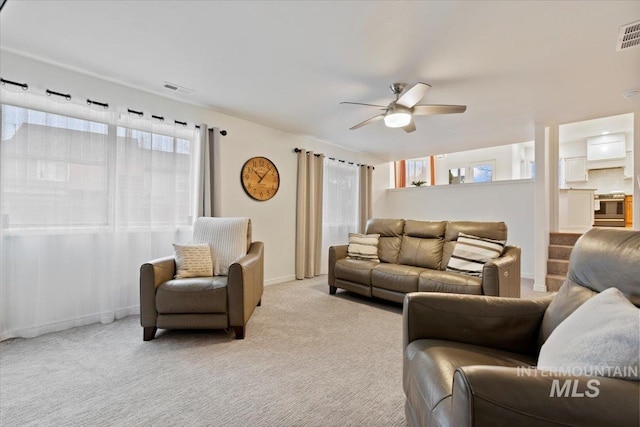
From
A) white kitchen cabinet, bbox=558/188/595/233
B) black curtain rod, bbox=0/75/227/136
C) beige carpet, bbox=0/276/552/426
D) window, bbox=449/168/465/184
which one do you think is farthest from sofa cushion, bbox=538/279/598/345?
window, bbox=449/168/465/184

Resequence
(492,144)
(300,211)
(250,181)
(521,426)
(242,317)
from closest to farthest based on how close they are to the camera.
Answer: (521,426), (242,317), (250,181), (300,211), (492,144)

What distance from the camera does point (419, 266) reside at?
11.5ft

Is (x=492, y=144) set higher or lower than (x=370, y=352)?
higher

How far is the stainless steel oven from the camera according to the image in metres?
6.41

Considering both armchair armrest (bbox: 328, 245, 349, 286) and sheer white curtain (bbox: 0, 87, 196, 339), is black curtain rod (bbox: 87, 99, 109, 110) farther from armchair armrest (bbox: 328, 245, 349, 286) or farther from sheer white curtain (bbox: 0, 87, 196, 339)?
armchair armrest (bbox: 328, 245, 349, 286)

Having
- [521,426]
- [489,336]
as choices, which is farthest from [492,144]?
[521,426]

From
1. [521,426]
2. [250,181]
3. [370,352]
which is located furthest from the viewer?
[250,181]

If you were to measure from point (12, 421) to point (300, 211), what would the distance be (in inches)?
139

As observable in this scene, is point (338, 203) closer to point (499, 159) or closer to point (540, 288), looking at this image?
point (540, 288)

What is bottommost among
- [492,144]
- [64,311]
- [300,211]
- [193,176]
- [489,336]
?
[64,311]

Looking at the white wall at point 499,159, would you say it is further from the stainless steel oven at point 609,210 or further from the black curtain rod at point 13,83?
the black curtain rod at point 13,83

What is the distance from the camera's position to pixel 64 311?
2596 millimetres

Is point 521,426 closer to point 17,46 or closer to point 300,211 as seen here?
point 17,46

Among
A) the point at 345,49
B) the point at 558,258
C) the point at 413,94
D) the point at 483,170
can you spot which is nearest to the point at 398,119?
the point at 413,94
